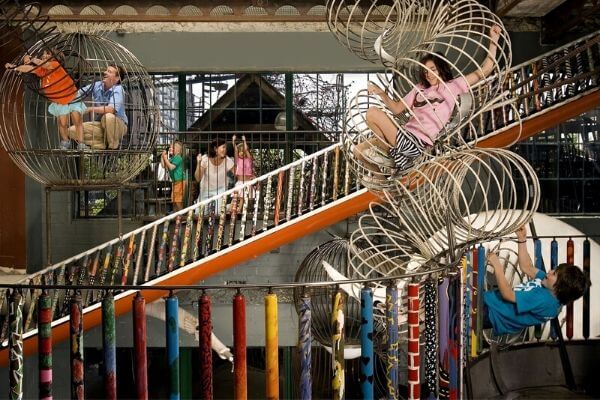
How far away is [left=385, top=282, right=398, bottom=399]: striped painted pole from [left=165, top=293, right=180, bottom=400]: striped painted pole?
2.69 ft

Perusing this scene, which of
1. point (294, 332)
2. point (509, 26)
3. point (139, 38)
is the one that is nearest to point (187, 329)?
point (294, 332)

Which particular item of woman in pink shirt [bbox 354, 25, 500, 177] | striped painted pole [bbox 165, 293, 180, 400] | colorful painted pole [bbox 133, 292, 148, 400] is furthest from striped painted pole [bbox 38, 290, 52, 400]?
woman in pink shirt [bbox 354, 25, 500, 177]

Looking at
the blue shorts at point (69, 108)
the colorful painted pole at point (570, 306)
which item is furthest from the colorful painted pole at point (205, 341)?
the blue shorts at point (69, 108)

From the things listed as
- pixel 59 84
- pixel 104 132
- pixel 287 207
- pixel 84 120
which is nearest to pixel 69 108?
pixel 104 132

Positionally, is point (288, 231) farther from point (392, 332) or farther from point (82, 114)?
point (392, 332)

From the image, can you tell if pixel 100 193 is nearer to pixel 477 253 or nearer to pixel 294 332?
pixel 294 332

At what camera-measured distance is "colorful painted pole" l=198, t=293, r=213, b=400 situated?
2.84 m

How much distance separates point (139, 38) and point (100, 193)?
1.79 meters

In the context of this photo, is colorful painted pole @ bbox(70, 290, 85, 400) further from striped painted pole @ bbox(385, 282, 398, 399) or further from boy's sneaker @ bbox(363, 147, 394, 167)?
boy's sneaker @ bbox(363, 147, 394, 167)

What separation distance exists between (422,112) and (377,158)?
0.38 m

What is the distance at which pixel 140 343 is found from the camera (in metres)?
2.86

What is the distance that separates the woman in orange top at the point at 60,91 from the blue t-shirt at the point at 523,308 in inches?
122

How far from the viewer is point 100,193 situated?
8.87 metres

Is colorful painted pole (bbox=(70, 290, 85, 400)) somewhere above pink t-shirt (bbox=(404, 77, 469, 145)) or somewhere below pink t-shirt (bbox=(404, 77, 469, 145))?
below
